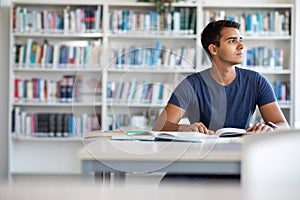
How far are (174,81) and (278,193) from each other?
1845mm

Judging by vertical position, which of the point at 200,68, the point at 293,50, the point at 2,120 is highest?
the point at 293,50

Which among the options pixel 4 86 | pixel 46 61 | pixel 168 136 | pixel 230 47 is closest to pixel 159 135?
pixel 168 136

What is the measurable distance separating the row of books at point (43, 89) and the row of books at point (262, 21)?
1434mm

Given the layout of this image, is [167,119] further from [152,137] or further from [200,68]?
[200,68]

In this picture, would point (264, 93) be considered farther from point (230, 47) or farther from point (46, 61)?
point (46, 61)

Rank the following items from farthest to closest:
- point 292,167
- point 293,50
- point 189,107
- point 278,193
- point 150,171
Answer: point 293,50 → point 189,107 → point 150,171 → point 292,167 → point 278,193

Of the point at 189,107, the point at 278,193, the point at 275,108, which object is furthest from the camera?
the point at 275,108

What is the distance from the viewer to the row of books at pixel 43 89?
5320 mm

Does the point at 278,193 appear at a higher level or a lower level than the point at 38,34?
lower

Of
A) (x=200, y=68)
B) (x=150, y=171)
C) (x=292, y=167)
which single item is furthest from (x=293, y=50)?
(x=292, y=167)

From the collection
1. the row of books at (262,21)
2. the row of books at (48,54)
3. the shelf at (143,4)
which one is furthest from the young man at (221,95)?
the row of books at (48,54)

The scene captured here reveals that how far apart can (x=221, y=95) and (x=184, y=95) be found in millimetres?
150

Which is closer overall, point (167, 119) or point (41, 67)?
point (167, 119)

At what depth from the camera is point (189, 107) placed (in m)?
1.94
